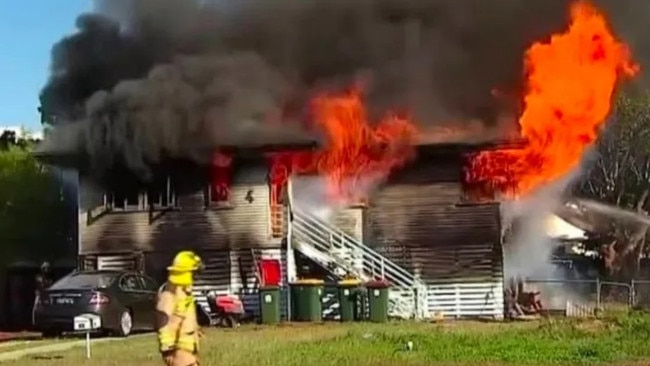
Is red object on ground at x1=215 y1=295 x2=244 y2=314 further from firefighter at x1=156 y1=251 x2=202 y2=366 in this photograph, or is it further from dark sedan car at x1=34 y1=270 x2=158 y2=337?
firefighter at x1=156 y1=251 x2=202 y2=366

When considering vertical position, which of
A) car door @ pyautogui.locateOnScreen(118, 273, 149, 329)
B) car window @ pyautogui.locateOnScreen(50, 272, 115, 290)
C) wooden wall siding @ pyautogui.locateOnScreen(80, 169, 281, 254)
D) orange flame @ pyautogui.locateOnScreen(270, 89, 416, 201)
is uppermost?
orange flame @ pyautogui.locateOnScreen(270, 89, 416, 201)

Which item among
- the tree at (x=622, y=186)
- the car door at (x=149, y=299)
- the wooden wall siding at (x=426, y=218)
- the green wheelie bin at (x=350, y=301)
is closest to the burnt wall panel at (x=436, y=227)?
the wooden wall siding at (x=426, y=218)

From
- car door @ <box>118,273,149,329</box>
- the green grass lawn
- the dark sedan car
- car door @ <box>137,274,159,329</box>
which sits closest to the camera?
the green grass lawn

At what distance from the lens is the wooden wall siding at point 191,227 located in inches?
1230

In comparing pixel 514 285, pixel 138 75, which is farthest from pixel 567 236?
pixel 138 75

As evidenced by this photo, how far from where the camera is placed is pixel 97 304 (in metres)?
25.0

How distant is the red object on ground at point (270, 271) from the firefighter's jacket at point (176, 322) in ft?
63.2

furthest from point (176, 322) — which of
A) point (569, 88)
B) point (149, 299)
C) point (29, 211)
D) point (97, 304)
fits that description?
point (29, 211)

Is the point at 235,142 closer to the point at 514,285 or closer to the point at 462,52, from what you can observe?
the point at 462,52

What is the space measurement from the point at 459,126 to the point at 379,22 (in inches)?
140

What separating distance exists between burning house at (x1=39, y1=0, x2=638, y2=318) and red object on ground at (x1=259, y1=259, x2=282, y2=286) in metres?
0.17

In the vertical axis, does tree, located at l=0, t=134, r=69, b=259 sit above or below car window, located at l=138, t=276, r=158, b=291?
above

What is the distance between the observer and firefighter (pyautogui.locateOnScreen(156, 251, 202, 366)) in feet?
36.0

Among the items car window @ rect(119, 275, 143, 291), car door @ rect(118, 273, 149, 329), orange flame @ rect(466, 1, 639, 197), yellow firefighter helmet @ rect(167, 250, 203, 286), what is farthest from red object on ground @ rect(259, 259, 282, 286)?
yellow firefighter helmet @ rect(167, 250, 203, 286)
